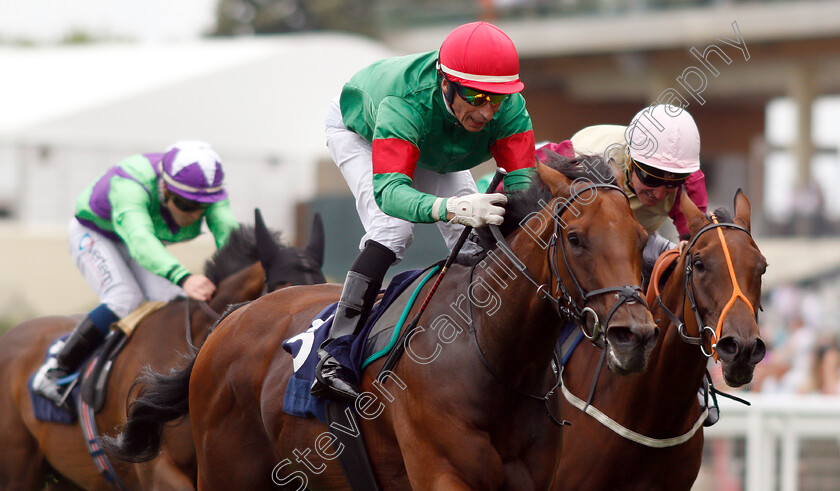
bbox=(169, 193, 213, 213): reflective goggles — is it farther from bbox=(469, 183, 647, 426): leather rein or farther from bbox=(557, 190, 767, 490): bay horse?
bbox=(469, 183, 647, 426): leather rein

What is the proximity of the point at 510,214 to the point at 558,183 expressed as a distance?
23cm

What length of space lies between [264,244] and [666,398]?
84.9 inches

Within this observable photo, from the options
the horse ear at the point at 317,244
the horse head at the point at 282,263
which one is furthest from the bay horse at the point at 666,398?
the horse ear at the point at 317,244

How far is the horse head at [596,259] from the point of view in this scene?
3010mm

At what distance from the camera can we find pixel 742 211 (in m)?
4.10

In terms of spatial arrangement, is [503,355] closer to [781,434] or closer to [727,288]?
[727,288]

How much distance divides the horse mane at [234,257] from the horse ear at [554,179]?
239 cm

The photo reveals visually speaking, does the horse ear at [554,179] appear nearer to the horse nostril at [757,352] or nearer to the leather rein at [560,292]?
the leather rein at [560,292]

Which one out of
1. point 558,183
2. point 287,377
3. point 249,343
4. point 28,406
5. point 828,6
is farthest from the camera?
point 828,6

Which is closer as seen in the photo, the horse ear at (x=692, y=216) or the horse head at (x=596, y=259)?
the horse head at (x=596, y=259)

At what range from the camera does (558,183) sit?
3.43 meters

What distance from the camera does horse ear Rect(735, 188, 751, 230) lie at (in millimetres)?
4051

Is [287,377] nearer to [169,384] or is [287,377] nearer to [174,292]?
[169,384]

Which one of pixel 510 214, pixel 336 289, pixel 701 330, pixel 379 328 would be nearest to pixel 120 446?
pixel 336 289
